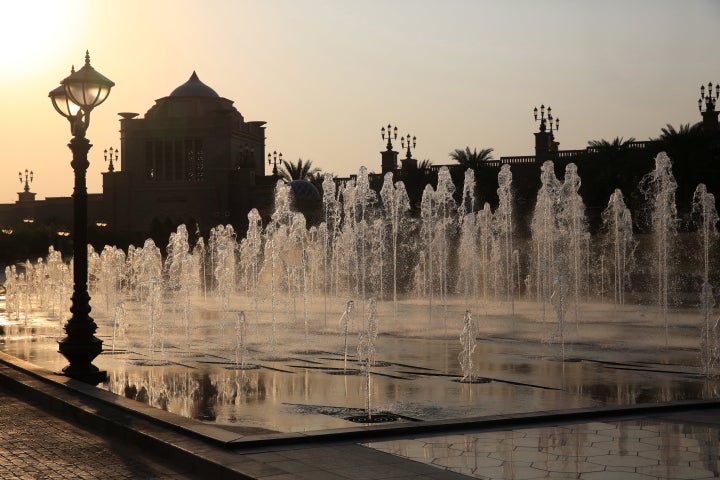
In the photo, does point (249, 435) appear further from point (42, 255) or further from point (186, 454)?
point (42, 255)

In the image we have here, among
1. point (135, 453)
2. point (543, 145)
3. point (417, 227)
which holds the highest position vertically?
point (543, 145)

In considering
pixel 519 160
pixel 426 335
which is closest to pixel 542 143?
pixel 519 160

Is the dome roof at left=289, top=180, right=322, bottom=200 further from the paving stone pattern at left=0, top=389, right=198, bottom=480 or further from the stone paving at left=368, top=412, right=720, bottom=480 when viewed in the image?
the stone paving at left=368, top=412, right=720, bottom=480

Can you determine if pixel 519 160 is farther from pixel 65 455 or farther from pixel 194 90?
pixel 65 455

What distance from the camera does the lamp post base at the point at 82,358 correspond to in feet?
33.0

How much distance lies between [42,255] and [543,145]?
1097 inches

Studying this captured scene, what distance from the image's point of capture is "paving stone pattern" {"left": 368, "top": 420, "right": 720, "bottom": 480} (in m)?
5.70

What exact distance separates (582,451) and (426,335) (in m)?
9.01

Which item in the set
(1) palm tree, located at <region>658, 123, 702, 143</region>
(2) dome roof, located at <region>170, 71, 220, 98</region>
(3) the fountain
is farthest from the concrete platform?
(2) dome roof, located at <region>170, 71, 220, 98</region>

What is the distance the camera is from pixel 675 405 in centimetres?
773

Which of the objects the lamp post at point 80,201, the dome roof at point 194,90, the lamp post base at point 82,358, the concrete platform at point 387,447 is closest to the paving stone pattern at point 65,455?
the concrete platform at point 387,447

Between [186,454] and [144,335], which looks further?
[144,335]

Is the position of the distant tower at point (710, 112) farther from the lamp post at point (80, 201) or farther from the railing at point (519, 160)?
the lamp post at point (80, 201)

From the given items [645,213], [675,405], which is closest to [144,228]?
[645,213]
